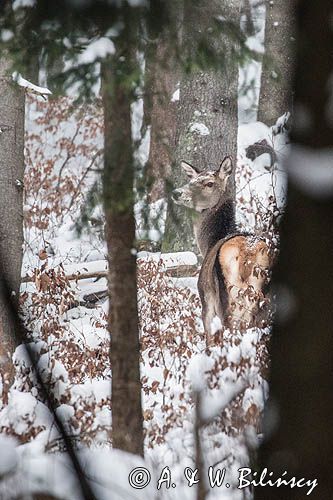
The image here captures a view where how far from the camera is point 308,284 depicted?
7.12ft

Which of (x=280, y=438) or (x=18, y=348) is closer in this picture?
(x=280, y=438)

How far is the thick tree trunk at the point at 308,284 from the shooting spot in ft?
7.00

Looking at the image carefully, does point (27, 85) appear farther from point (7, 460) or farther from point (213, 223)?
point (7, 460)

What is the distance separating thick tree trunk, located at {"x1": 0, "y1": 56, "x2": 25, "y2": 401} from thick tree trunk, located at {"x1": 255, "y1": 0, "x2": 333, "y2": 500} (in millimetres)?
6056

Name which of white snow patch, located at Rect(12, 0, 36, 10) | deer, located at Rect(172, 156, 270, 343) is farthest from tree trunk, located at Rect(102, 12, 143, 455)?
deer, located at Rect(172, 156, 270, 343)

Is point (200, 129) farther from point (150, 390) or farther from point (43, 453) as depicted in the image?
point (43, 453)

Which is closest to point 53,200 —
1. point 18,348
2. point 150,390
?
point 18,348

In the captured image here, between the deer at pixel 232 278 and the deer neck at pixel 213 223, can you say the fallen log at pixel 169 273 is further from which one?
the deer at pixel 232 278

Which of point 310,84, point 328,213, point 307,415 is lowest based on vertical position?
point 307,415

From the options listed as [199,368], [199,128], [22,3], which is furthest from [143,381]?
[199,128]

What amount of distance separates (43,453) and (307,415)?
8.08 ft

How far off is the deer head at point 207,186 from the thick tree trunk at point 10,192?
198cm

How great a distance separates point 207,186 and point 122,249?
164 inches

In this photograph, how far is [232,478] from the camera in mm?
3994
